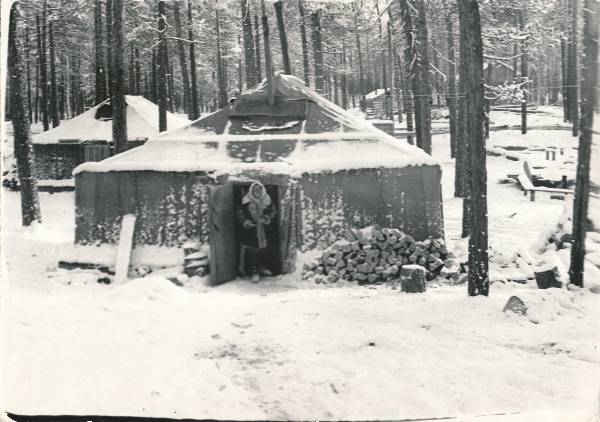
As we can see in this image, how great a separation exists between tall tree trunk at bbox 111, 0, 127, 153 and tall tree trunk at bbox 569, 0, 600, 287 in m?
6.46

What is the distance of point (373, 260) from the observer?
8.84 meters

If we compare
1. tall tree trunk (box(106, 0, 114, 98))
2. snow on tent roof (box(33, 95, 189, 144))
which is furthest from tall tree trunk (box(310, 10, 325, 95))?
tall tree trunk (box(106, 0, 114, 98))

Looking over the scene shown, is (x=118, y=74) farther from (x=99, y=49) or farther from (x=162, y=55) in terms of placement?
(x=162, y=55)

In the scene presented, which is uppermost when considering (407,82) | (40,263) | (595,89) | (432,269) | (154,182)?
(407,82)

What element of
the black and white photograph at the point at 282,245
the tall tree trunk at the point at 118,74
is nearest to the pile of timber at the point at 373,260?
the black and white photograph at the point at 282,245

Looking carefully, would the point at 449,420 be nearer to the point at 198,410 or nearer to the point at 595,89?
the point at 198,410

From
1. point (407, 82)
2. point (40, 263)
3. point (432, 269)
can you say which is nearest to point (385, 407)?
point (40, 263)

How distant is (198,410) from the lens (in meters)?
3.41

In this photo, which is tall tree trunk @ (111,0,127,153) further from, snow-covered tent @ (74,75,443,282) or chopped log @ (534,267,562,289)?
chopped log @ (534,267,562,289)

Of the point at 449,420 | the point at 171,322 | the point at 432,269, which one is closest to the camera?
the point at 449,420

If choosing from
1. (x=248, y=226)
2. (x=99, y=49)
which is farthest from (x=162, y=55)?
(x=248, y=226)

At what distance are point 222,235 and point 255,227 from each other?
25.8 inches

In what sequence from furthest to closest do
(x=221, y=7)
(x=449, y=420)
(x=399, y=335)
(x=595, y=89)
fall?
(x=221, y=7)
(x=399, y=335)
(x=595, y=89)
(x=449, y=420)

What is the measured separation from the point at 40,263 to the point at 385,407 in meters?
3.71
